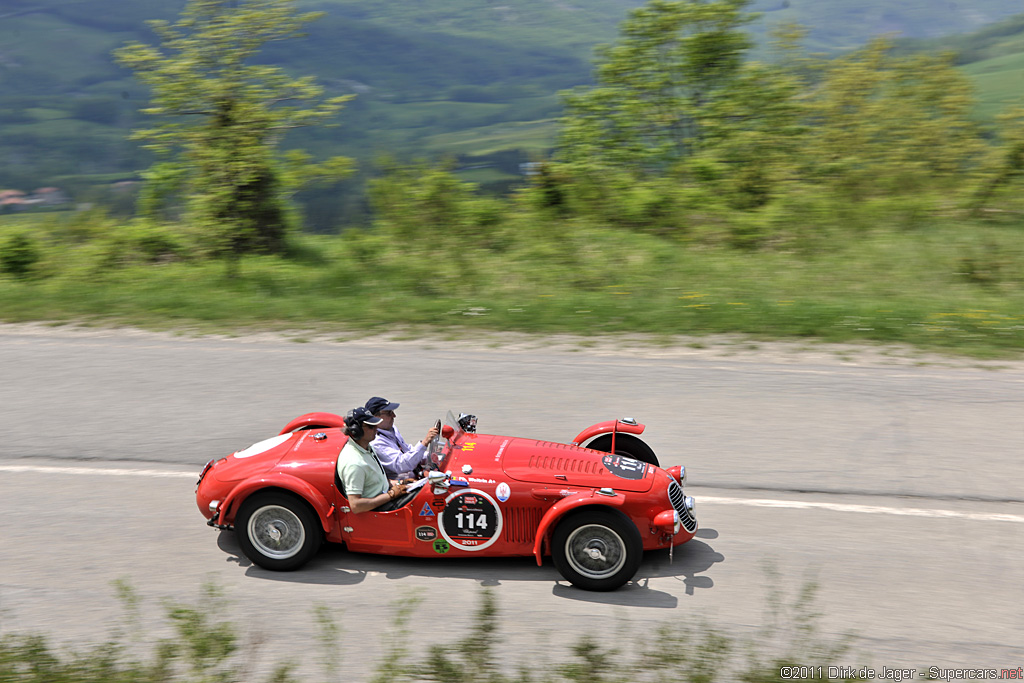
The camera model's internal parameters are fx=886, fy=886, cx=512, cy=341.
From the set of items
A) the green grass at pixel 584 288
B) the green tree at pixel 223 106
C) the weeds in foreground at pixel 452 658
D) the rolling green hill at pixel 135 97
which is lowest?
the weeds in foreground at pixel 452 658

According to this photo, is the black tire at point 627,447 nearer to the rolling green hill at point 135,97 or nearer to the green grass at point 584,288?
the green grass at point 584,288

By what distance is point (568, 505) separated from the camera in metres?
5.70

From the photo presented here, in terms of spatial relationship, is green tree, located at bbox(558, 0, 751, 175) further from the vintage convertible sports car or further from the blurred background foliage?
the vintage convertible sports car

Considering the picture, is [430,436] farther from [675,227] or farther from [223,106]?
[675,227]

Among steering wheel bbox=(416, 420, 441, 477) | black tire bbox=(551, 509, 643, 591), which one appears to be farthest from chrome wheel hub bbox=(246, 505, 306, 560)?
black tire bbox=(551, 509, 643, 591)

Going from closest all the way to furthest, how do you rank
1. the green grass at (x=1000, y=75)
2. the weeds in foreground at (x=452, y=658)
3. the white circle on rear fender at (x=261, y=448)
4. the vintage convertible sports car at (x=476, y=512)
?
the weeds in foreground at (x=452, y=658) → the vintage convertible sports car at (x=476, y=512) → the white circle on rear fender at (x=261, y=448) → the green grass at (x=1000, y=75)

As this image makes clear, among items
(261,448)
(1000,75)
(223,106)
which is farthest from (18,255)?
(1000,75)

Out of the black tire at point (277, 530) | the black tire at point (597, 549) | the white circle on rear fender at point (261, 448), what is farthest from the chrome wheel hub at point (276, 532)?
the black tire at point (597, 549)

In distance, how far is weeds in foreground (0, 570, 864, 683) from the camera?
15.3 feet

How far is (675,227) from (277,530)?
14.5 m

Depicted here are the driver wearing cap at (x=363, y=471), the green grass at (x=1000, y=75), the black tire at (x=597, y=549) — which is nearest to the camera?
the black tire at (x=597, y=549)

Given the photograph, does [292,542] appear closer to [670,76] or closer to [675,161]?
[675,161]

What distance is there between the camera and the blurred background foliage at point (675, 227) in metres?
13.2

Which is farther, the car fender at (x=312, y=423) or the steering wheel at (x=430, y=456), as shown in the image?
the car fender at (x=312, y=423)
